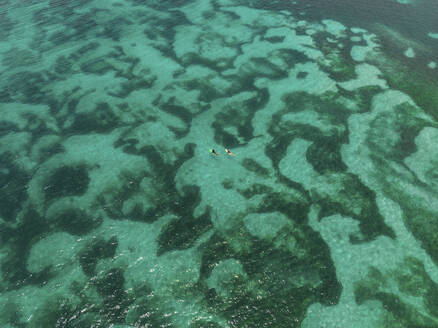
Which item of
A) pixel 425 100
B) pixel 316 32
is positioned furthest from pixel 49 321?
pixel 316 32

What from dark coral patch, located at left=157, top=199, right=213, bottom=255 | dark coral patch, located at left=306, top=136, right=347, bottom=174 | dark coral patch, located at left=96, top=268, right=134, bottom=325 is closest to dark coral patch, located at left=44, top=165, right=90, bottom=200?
dark coral patch, located at left=96, top=268, right=134, bottom=325

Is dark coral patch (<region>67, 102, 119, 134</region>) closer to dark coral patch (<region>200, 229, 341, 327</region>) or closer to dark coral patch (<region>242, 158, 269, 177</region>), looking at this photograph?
dark coral patch (<region>242, 158, 269, 177</region>)

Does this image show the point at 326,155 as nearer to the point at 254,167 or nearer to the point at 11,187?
the point at 254,167

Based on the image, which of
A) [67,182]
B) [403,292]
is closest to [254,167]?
[403,292]

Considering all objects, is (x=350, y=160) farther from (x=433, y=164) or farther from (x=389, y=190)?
(x=433, y=164)

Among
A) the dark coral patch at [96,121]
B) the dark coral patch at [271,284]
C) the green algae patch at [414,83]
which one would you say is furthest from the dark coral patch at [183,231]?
the green algae patch at [414,83]

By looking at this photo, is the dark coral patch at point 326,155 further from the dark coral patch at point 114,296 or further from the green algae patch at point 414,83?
the dark coral patch at point 114,296
